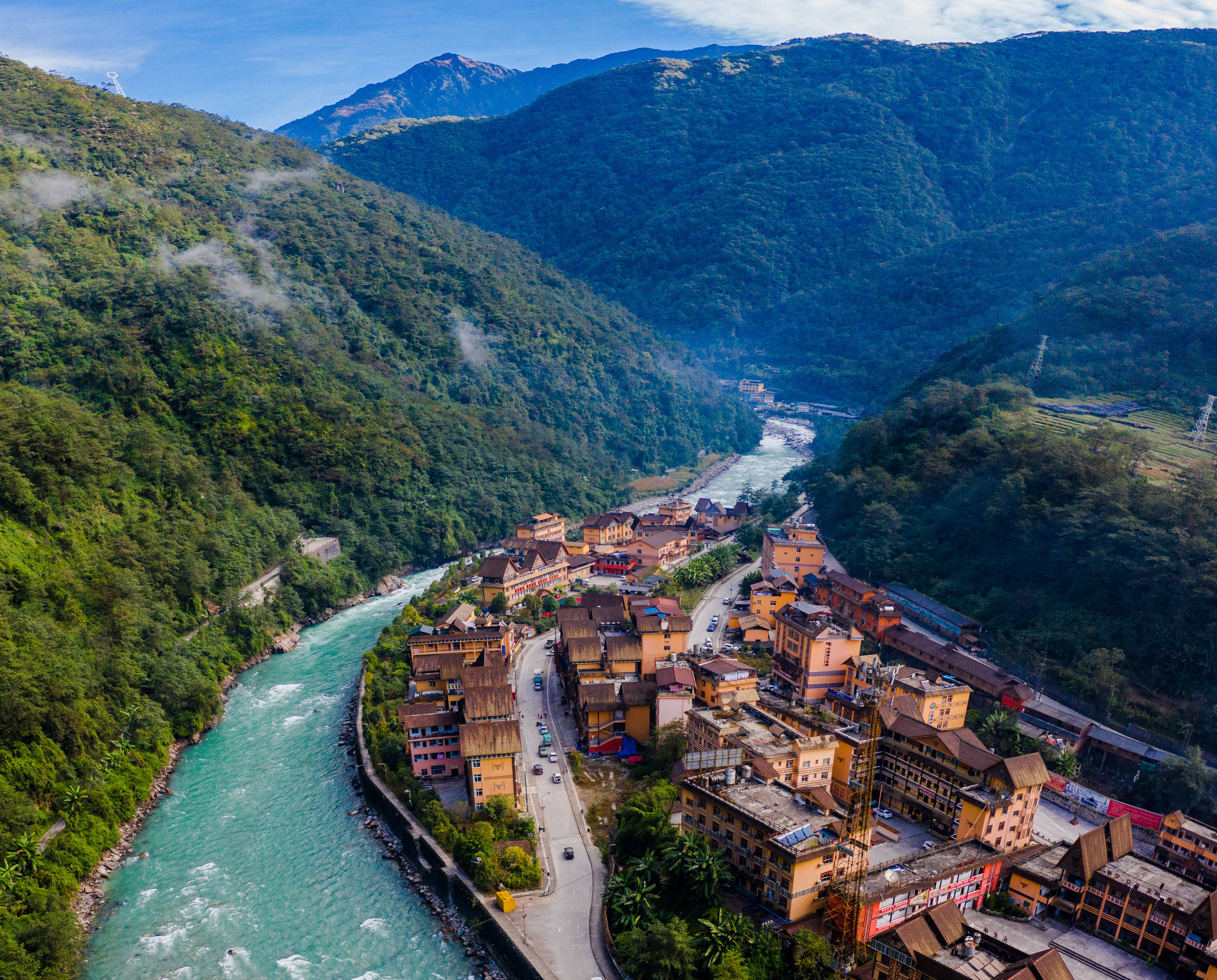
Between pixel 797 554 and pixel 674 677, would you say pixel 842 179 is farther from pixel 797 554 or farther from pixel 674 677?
pixel 674 677

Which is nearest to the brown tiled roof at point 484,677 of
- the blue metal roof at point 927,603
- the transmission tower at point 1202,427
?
the blue metal roof at point 927,603

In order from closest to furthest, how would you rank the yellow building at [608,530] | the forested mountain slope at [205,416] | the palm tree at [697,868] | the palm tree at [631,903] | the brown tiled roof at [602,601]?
the palm tree at [697,868] < the palm tree at [631,903] < the forested mountain slope at [205,416] < the brown tiled roof at [602,601] < the yellow building at [608,530]

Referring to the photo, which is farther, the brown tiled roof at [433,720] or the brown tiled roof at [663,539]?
the brown tiled roof at [663,539]

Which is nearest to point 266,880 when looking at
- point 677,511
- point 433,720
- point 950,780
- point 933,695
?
point 433,720

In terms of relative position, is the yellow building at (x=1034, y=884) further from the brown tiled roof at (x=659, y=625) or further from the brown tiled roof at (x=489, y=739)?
the brown tiled roof at (x=659, y=625)

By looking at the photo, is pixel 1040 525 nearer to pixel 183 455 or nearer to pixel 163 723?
pixel 163 723

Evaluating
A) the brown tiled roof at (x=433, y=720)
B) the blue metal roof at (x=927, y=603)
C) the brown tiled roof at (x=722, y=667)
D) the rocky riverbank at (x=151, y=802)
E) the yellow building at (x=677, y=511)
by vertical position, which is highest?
the brown tiled roof at (x=722, y=667)
